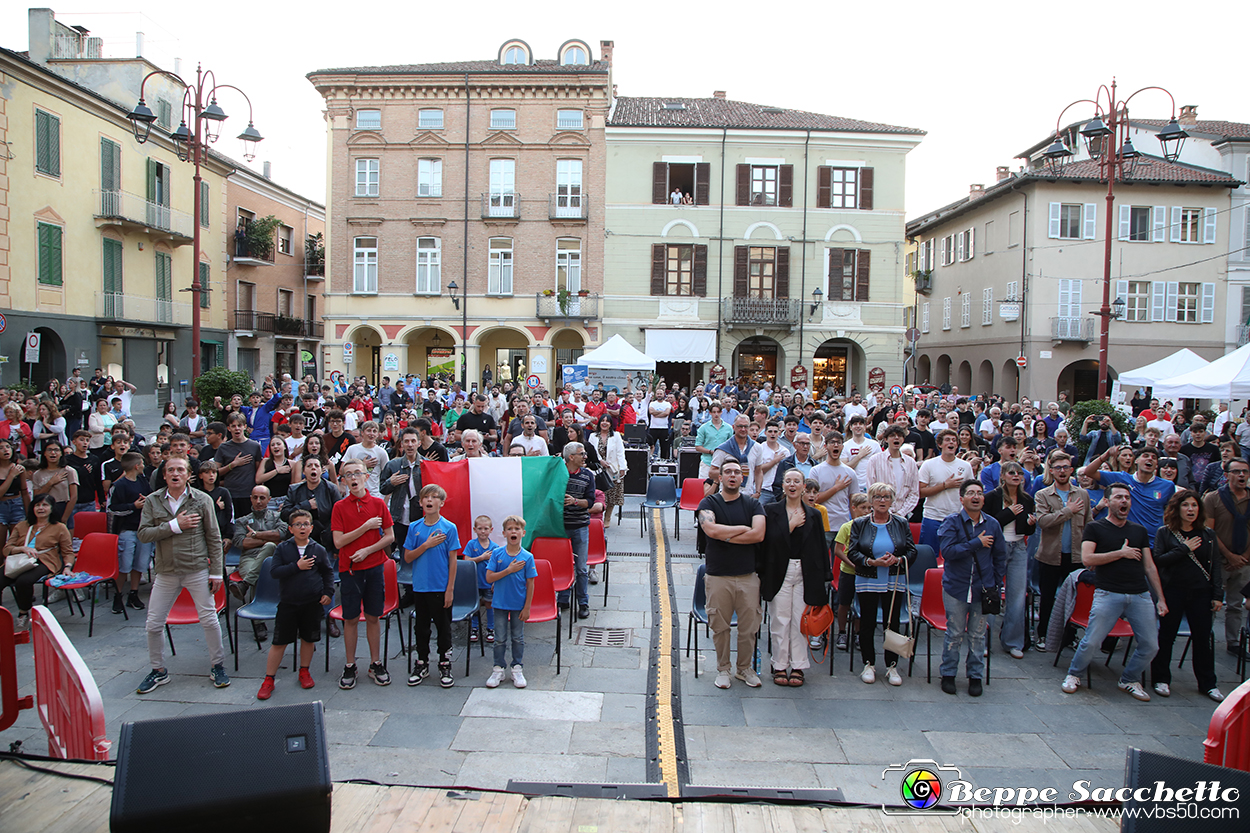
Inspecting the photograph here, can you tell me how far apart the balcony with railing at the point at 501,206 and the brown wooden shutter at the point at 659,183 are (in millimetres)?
5616

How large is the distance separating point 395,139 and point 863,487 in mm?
28217

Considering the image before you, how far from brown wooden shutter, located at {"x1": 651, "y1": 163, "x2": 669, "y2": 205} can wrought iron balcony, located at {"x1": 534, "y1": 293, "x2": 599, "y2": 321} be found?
474cm

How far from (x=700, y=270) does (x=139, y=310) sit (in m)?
21.6

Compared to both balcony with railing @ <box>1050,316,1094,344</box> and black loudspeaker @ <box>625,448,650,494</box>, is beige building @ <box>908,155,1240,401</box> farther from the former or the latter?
black loudspeaker @ <box>625,448,650,494</box>

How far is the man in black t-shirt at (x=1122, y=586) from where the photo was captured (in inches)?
241

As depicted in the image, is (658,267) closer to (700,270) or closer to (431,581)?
(700,270)

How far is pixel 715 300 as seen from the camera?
99.9 feet

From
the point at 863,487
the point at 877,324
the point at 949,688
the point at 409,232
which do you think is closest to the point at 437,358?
the point at 409,232

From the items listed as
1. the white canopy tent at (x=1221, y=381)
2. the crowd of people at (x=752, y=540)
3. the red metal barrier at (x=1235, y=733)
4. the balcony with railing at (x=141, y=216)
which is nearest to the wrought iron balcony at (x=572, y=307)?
the balcony with railing at (x=141, y=216)

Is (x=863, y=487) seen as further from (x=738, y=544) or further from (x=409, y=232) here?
(x=409, y=232)

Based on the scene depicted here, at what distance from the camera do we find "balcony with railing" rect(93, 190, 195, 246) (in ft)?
84.1

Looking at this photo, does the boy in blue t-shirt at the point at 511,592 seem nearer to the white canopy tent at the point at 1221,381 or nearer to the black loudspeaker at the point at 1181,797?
the black loudspeaker at the point at 1181,797

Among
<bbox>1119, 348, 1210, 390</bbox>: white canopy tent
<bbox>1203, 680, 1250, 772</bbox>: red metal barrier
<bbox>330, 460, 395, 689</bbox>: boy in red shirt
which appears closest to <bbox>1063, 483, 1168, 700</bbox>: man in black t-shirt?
<bbox>1203, 680, 1250, 772</bbox>: red metal barrier

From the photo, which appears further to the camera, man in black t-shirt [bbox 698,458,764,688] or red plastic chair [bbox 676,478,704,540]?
red plastic chair [bbox 676,478,704,540]
